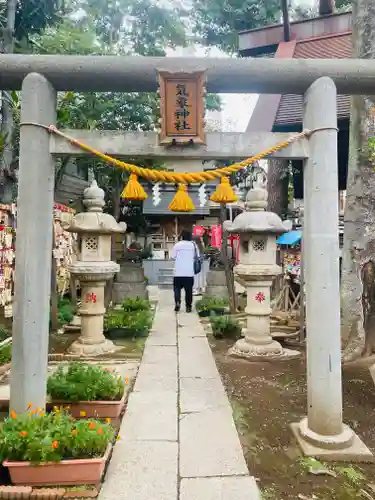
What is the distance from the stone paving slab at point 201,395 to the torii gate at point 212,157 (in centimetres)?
104

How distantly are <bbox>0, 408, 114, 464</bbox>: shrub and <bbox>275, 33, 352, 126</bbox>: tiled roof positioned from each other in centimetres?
795

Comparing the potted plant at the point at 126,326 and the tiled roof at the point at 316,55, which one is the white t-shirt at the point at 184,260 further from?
the tiled roof at the point at 316,55

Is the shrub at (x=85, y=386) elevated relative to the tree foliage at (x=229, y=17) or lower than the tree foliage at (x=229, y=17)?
lower

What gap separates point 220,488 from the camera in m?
2.79

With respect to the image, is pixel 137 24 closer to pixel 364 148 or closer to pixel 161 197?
pixel 161 197

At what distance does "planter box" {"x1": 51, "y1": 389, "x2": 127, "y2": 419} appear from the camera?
3789 mm

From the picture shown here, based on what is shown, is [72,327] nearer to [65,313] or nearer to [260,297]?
[65,313]

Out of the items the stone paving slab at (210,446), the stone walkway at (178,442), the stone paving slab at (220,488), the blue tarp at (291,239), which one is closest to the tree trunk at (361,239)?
the stone walkway at (178,442)

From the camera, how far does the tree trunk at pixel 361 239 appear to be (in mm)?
5711

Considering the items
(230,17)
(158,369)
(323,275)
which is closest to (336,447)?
(323,275)

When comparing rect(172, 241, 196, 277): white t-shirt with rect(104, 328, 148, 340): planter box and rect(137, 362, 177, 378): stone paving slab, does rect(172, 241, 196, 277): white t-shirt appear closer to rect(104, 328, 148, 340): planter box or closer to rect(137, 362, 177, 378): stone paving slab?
rect(104, 328, 148, 340): planter box

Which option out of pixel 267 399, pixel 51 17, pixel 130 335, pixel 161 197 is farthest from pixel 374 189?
pixel 161 197

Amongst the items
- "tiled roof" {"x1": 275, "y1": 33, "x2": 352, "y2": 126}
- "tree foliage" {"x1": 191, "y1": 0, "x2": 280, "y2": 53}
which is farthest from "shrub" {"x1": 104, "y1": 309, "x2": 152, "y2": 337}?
"tree foliage" {"x1": 191, "y1": 0, "x2": 280, "y2": 53}

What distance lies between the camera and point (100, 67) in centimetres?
363
